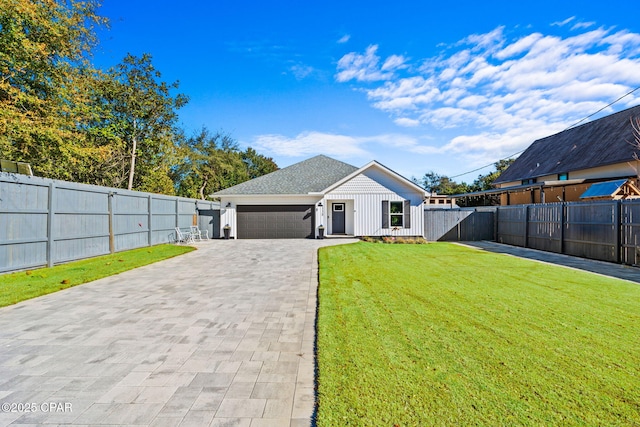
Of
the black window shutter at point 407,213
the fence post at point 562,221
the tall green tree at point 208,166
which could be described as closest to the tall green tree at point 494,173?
the black window shutter at point 407,213

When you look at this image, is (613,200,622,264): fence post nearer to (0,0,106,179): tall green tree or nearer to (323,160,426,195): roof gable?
(323,160,426,195): roof gable

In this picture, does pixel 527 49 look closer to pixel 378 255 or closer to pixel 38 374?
pixel 378 255

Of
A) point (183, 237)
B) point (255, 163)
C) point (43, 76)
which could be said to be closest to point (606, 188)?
point (183, 237)

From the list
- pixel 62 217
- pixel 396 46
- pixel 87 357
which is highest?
pixel 396 46

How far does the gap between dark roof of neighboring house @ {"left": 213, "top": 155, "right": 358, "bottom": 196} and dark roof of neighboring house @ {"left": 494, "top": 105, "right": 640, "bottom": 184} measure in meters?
14.9

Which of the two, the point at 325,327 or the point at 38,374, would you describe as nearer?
the point at 38,374

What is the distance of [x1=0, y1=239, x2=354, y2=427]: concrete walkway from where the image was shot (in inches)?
99.0

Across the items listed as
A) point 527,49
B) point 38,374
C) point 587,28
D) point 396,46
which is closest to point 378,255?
point 396,46

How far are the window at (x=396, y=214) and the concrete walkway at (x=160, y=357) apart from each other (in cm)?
1202

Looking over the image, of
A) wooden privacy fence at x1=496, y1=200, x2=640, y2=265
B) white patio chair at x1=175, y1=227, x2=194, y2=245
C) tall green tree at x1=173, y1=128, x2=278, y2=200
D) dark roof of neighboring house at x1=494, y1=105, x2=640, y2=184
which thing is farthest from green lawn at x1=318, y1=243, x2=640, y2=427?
tall green tree at x1=173, y1=128, x2=278, y2=200

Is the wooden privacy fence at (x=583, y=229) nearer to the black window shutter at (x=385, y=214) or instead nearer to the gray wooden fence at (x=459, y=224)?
the gray wooden fence at (x=459, y=224)

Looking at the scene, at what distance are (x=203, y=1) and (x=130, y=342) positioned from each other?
1189cm

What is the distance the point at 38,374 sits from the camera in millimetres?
3105

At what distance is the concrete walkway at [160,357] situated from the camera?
2.51 metres
